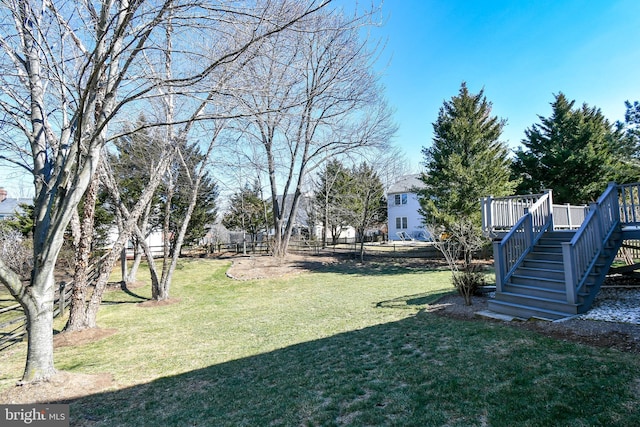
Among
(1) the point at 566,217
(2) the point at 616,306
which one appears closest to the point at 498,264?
(2) the point at 616,306

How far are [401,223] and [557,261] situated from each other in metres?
26.3

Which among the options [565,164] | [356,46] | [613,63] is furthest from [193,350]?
[565,164]

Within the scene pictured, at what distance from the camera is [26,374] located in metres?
3.98

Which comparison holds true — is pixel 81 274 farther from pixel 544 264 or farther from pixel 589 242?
pixel 589 242

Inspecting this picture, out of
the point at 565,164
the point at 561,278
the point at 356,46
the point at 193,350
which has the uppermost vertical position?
the point at 356,46

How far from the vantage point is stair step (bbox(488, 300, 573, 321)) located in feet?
18.0

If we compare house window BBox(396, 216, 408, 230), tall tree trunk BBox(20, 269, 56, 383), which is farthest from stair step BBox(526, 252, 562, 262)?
house window BBox(396, 216, 408, 230)

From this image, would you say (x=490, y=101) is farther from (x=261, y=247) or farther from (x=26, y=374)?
(x=26, y=374)

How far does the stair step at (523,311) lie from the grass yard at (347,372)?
2.72 feet

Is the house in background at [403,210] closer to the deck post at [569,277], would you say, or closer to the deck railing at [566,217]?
the deck railing at [566,217]

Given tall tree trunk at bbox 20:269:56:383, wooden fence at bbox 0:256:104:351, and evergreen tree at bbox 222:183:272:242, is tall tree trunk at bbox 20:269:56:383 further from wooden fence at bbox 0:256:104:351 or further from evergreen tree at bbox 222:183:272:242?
evergreen tree at bbox 222:183:272:242

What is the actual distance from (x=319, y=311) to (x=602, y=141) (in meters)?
20.7

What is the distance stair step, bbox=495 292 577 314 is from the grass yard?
111cm

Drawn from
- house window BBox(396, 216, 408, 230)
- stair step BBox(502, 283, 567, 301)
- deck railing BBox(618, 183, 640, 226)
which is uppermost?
house window BBox(396, 216, 408, 230)
